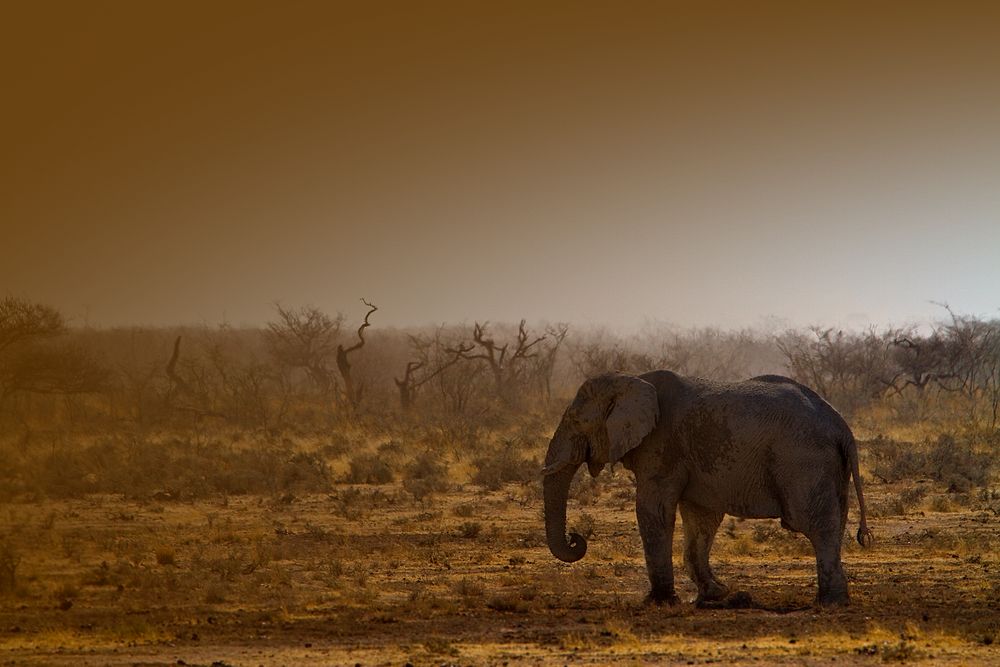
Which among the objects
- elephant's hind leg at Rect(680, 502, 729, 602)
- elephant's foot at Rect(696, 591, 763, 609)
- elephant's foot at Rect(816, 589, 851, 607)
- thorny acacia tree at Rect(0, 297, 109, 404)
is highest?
thorny acacia tree at Rect(0, 297, 109, 404)

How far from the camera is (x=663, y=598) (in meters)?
12.6

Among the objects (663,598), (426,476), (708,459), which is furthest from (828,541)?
(426,476)

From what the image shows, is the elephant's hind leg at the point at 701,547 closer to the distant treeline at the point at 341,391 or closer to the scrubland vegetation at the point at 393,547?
the scrubland vegetation at the point at 393,547

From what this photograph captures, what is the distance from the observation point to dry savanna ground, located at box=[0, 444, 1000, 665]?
412 inches

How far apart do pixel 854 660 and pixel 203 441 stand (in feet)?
75.4

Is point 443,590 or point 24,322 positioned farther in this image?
point 24,322

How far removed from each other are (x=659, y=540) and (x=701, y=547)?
0.62 m

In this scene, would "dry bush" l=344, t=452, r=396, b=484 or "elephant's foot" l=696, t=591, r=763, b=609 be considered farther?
"dry bush" l=344, t=452, r=396, b=484

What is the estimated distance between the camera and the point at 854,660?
386 inches

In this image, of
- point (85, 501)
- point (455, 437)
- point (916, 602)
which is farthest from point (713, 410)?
point (455, 437)

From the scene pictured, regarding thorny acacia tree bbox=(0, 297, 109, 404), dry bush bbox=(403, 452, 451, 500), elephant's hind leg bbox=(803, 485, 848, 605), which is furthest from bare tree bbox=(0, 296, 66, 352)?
elephant's hind leg bbox=(803, 485, 848, 605)

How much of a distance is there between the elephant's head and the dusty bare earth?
0.70m

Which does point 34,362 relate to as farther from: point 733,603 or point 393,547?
point 733,603

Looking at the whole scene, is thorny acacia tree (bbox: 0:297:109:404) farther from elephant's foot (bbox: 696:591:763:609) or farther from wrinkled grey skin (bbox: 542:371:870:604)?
elephant's foot (bbox: 696:591:763:609)
